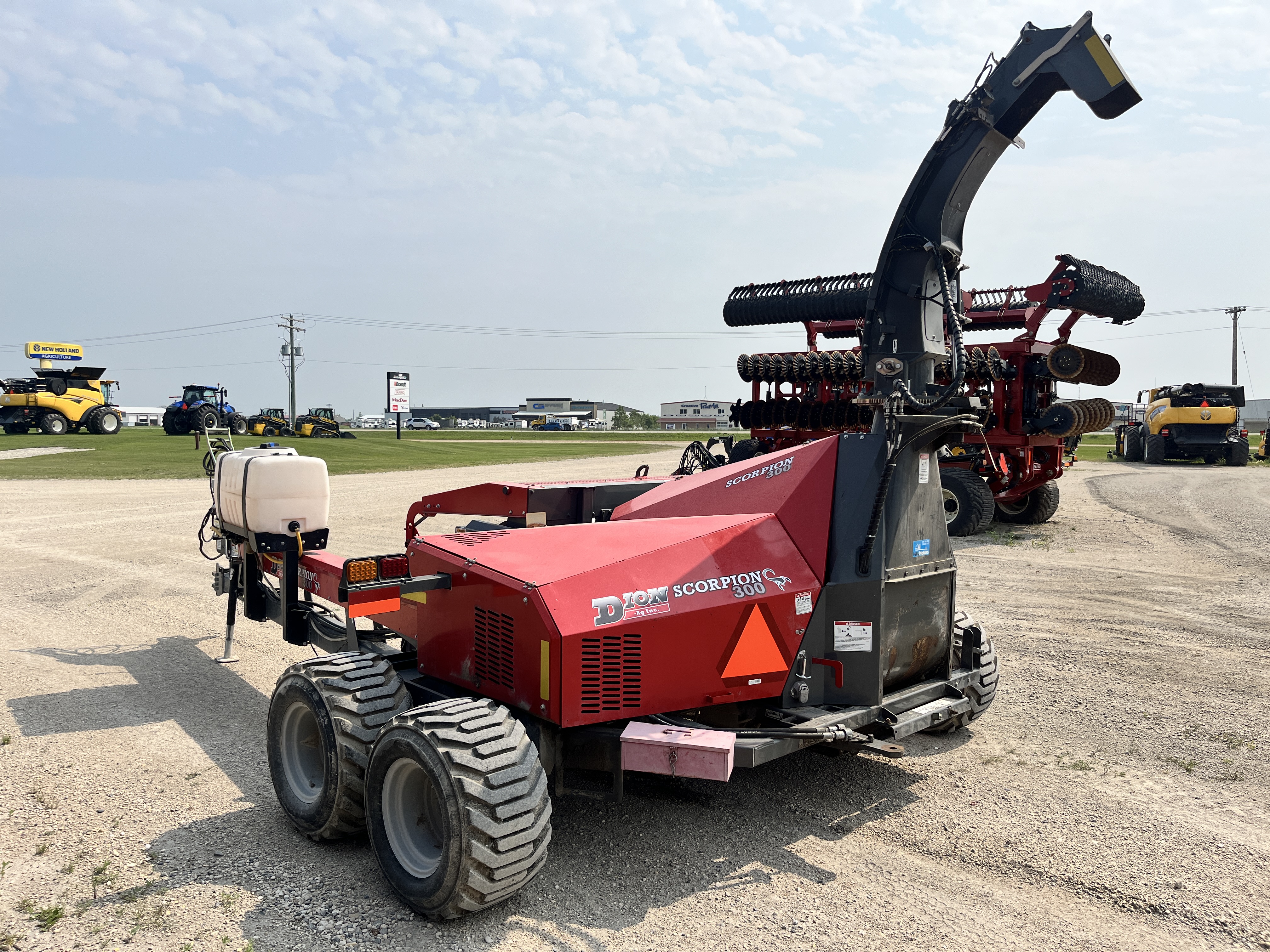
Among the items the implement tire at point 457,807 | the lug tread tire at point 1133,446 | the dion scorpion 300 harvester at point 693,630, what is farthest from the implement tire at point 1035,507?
the lug tread tire at point 1133,446

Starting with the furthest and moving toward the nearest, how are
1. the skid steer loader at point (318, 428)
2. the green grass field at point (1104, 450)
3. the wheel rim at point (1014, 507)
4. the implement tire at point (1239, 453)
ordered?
the skid steer loader at point (318, 428), the green grass field at point (1104, 450), the implement tire at point (1239, 453), the wheel rim at point (1014, 507)

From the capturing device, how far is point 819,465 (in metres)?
4.39

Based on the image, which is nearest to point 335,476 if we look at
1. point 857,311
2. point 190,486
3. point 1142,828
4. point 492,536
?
point 190,486

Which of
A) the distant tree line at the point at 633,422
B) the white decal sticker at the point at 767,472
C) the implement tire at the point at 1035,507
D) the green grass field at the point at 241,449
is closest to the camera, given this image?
the white decal sticker at the point at 767,472

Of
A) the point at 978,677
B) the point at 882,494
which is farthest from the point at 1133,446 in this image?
the point at 882,494

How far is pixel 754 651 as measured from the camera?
403 cm

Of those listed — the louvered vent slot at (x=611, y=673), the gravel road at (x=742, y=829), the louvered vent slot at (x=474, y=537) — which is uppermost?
the louvered vent slot at (x=474, y=537)

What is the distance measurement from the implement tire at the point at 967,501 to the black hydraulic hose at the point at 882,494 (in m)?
9.87

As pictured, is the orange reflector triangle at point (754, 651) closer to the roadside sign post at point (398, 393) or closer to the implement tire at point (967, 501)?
the implement tire at point (967, 501)

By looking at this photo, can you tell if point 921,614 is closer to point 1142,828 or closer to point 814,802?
point 814,802

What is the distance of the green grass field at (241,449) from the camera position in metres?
23.3

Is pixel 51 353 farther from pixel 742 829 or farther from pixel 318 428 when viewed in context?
pixel 742 829

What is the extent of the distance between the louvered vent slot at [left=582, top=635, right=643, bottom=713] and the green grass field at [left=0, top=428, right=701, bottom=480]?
868 inches

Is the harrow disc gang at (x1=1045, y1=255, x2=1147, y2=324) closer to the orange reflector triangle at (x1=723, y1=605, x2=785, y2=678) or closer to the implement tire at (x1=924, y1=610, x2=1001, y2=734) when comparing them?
the implement tire at (x1=924, y1=610, x2=1001, y2=734)
